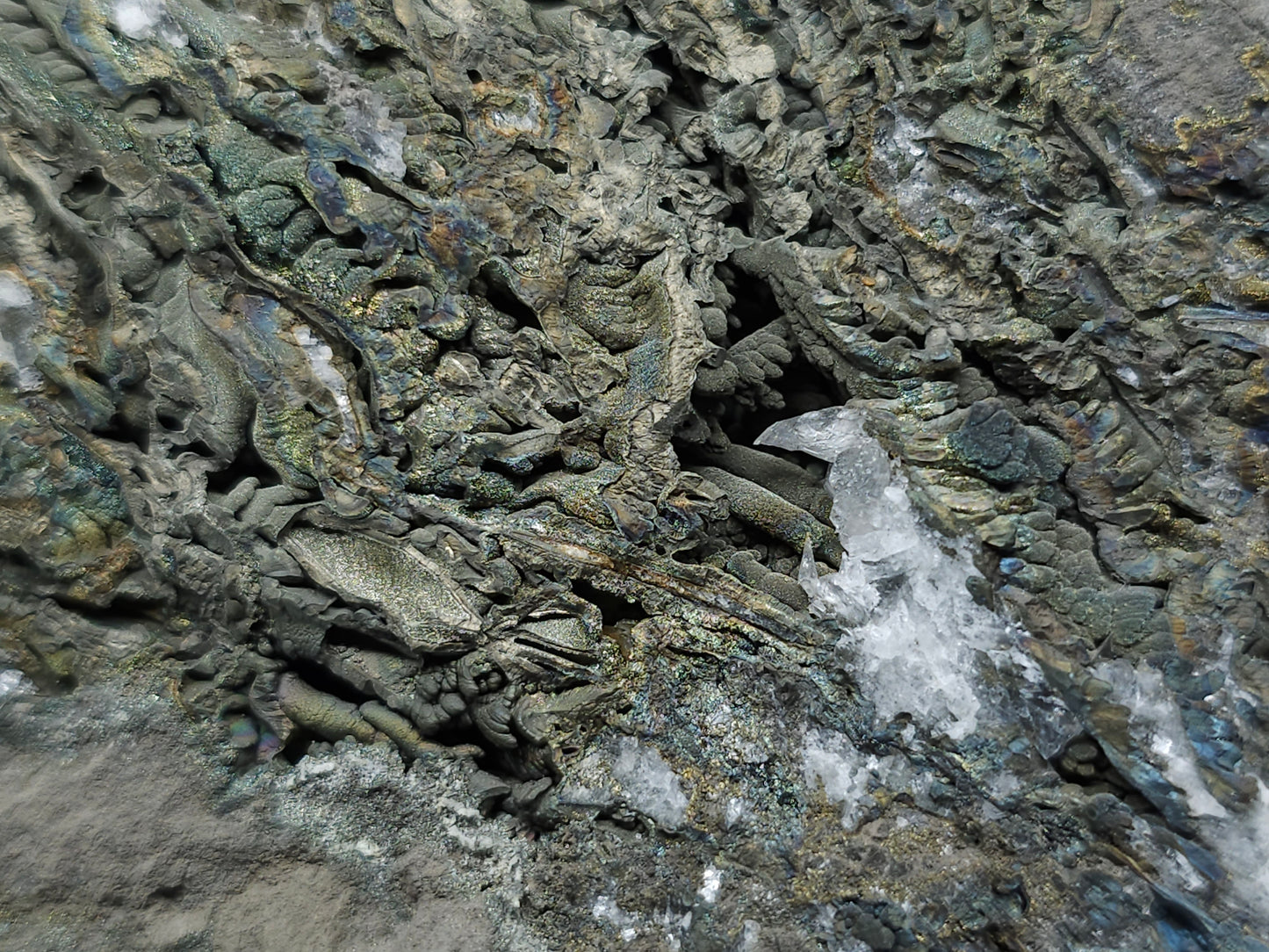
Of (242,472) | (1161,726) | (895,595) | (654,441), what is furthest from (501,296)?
(1161,726)

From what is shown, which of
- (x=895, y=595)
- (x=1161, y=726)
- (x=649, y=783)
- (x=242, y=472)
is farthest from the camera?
(x=242, y=472)

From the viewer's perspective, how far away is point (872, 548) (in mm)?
2355

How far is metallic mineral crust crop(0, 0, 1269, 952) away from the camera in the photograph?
2.13 metres

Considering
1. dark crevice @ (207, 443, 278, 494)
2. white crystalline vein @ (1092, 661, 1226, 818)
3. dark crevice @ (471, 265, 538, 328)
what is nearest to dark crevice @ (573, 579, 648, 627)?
dark crevice @ (471, 265, 538, 328)

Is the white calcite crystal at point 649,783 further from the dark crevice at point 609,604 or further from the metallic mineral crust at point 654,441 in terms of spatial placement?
the dark crevice at point 609,604

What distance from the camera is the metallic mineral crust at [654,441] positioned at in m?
2.13

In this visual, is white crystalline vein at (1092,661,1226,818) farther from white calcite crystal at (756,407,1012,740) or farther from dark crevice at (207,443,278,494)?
dark crevice at (207,443,278,494)

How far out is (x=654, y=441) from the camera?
247 cm

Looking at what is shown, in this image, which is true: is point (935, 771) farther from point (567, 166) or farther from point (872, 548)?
point (567, 166)

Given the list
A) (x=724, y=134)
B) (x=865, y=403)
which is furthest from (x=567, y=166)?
(x=865, y=403)

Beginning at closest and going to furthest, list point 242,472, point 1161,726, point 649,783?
point 1161,726
point 649,783
point 242,472

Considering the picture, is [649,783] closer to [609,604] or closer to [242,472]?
[609,604]

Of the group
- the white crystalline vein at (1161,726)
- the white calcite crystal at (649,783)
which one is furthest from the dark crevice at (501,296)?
the white crystalline vein at (1161,726)

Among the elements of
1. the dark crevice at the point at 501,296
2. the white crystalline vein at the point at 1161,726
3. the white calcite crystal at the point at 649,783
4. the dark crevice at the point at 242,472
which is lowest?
the white calcite crystal at the point at 649,783
